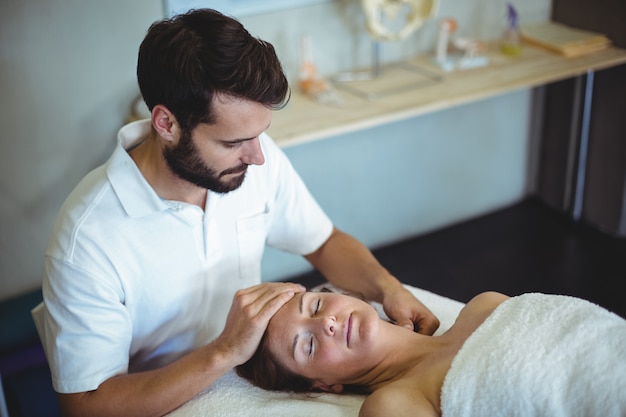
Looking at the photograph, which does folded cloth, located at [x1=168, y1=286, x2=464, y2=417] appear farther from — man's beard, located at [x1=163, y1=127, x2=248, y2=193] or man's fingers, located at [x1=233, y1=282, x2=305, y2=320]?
man's beard, located at [x1=163, y1=127, x2=248, y2=193]

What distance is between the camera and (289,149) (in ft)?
9.41

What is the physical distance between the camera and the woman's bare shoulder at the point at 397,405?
1.38m

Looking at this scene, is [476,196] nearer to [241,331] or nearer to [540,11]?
[540,11]

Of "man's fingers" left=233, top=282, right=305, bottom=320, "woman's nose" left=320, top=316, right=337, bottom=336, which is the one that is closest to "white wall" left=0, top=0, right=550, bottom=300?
"man's fingers" left=233, top=282, right=305, bottom=320

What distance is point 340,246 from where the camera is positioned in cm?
199

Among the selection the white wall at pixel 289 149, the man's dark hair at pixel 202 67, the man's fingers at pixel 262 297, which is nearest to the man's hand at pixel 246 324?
the man's fingers at pixel 262 297

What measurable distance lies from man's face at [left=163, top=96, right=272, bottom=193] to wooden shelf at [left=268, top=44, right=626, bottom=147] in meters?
0.63

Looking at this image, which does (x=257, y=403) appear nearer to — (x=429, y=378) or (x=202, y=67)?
(x=429, y=378)

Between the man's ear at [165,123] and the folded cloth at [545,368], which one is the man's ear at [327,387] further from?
the man's ear at [165,123]

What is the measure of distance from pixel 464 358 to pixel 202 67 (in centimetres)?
76

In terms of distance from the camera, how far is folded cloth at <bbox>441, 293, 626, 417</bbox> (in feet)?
4.38

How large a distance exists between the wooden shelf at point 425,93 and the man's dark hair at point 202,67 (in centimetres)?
71

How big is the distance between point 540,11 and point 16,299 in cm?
233

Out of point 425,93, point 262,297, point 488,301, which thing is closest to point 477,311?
point 488,301
